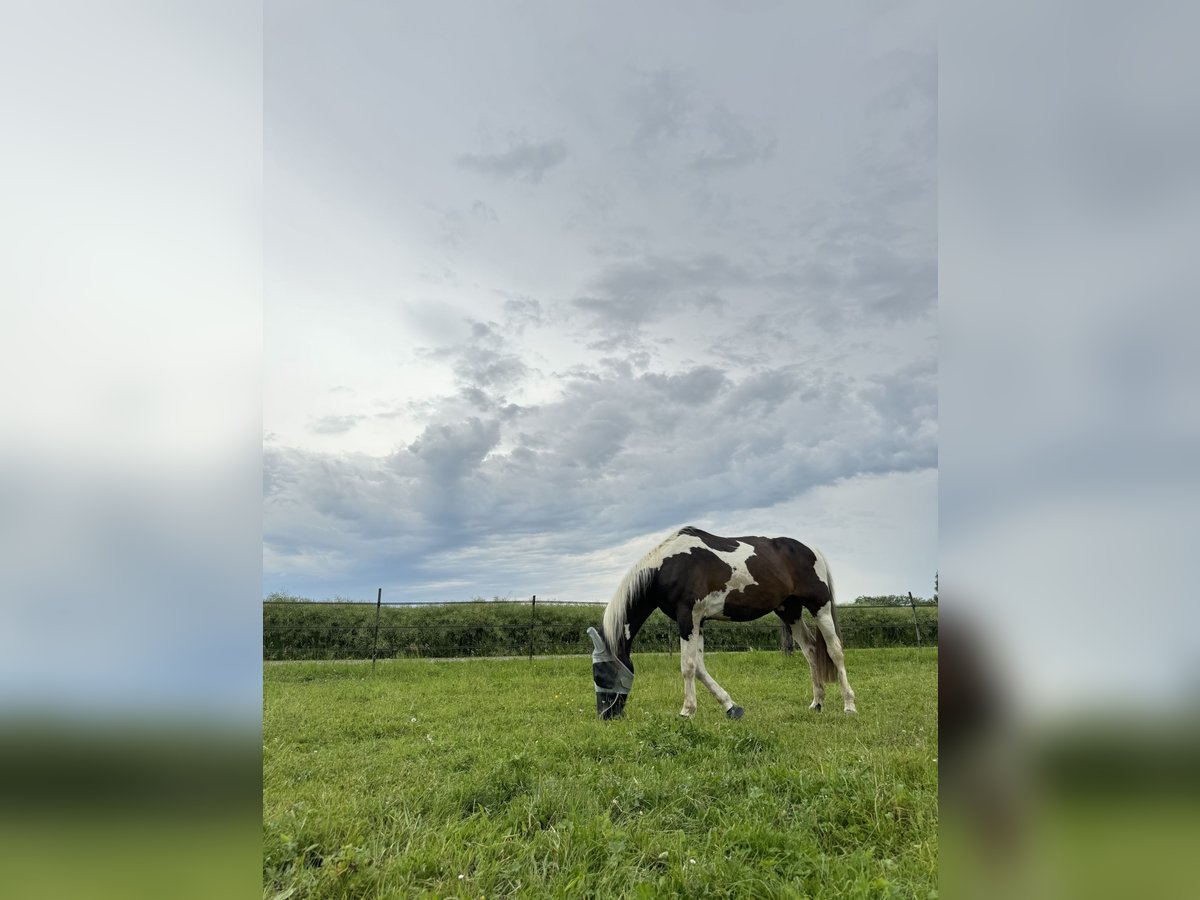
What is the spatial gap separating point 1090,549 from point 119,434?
1638mm

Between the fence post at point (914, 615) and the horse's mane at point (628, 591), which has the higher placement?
the horse's mane at point (628, 591)

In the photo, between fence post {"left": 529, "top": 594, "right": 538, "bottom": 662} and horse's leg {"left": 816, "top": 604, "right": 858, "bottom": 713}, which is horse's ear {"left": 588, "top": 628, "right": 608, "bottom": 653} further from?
fence post {"left": 529, "top": 594, "right": 538, "bottom": 662}

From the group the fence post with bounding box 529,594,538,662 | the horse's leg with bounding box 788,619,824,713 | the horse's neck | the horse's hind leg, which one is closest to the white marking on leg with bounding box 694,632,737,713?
the horse's neck

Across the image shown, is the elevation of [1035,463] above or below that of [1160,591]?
above

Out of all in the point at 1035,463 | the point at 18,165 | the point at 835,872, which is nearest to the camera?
the point at 1035,463

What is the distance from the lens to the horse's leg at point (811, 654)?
26.9ft

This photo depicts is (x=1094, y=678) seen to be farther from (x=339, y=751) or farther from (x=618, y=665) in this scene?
(x=618, y=665)

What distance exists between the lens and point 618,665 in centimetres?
761

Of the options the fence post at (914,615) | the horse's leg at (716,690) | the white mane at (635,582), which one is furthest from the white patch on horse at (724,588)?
the fence post at (914,615)

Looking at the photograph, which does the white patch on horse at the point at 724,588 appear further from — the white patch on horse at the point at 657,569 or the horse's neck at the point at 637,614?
the horse's neck at the point at 637,614

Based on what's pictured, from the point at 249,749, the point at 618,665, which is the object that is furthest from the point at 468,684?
the point at 249,749

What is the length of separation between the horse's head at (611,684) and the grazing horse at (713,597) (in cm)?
1

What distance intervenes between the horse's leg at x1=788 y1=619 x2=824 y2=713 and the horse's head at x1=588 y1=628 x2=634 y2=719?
7.97 ft

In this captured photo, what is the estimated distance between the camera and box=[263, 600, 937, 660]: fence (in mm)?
15719
